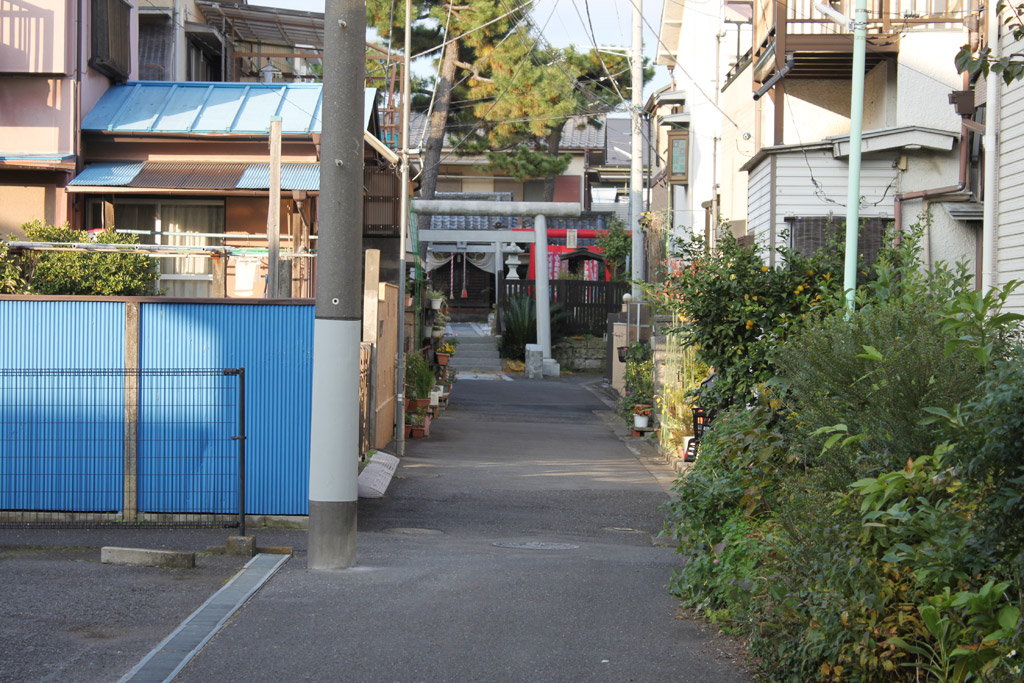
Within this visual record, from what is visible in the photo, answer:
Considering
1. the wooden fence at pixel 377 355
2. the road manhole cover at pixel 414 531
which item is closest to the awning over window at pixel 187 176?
the wooden fence at pixel 377 355

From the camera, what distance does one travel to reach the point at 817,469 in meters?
5.64

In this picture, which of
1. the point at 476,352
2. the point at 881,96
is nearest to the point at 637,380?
the point at 881,96

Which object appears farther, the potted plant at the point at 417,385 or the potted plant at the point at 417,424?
the potted plant at the point at 417,385

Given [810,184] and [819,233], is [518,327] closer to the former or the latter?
[810,184]

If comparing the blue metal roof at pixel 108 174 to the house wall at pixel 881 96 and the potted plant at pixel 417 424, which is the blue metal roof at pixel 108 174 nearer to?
the potted plant at pixel 417 424

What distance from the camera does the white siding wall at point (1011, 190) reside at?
9.66m

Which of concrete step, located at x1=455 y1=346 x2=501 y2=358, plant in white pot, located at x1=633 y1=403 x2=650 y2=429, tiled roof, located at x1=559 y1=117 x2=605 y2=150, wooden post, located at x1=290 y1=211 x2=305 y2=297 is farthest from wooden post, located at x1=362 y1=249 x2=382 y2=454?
tiled roof, located at x1=559 y1=117 x2=605 y2=150

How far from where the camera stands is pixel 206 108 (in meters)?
18.3

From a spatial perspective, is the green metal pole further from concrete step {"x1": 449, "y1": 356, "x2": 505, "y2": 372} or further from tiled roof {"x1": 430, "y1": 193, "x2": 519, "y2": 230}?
tiled roof {"x1": 430, "y1": 193, "x2": 519, "y2": 230}

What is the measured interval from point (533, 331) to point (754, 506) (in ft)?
81.1

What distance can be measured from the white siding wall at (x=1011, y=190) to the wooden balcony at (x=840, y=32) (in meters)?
5.11

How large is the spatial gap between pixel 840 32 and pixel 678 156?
33.5ft

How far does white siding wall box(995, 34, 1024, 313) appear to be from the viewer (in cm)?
966

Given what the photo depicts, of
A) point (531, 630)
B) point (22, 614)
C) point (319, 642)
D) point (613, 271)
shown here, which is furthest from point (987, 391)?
point (613, 271)
